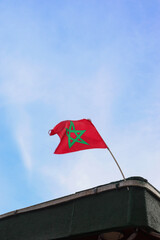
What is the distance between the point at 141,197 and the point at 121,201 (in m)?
0.52

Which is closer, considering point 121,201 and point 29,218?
point 121,201

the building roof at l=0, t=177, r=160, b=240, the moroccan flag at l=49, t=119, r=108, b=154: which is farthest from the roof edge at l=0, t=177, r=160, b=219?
the moroccan flag at l=49, t=119, r=108, b=154

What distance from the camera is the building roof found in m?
7.02

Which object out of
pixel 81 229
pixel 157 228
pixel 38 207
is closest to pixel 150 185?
pixel 157 228

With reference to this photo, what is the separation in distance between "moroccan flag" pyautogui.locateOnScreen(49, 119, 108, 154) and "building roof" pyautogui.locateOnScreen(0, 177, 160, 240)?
1.58 metres

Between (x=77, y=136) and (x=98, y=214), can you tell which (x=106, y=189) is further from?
(x=77, y=136)

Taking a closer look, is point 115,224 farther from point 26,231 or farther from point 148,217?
point 26,231

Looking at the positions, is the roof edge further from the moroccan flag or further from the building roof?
the moroccan flag

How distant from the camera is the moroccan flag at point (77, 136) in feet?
30.2

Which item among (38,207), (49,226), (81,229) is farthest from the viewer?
(38,207)

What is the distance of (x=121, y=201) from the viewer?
7.32 metres

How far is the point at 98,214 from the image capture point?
298 inches

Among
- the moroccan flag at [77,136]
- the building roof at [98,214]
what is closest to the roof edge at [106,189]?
the building roof at [98,214]

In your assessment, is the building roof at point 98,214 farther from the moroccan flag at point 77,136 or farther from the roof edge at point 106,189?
the moroccan flag at point 77,136
